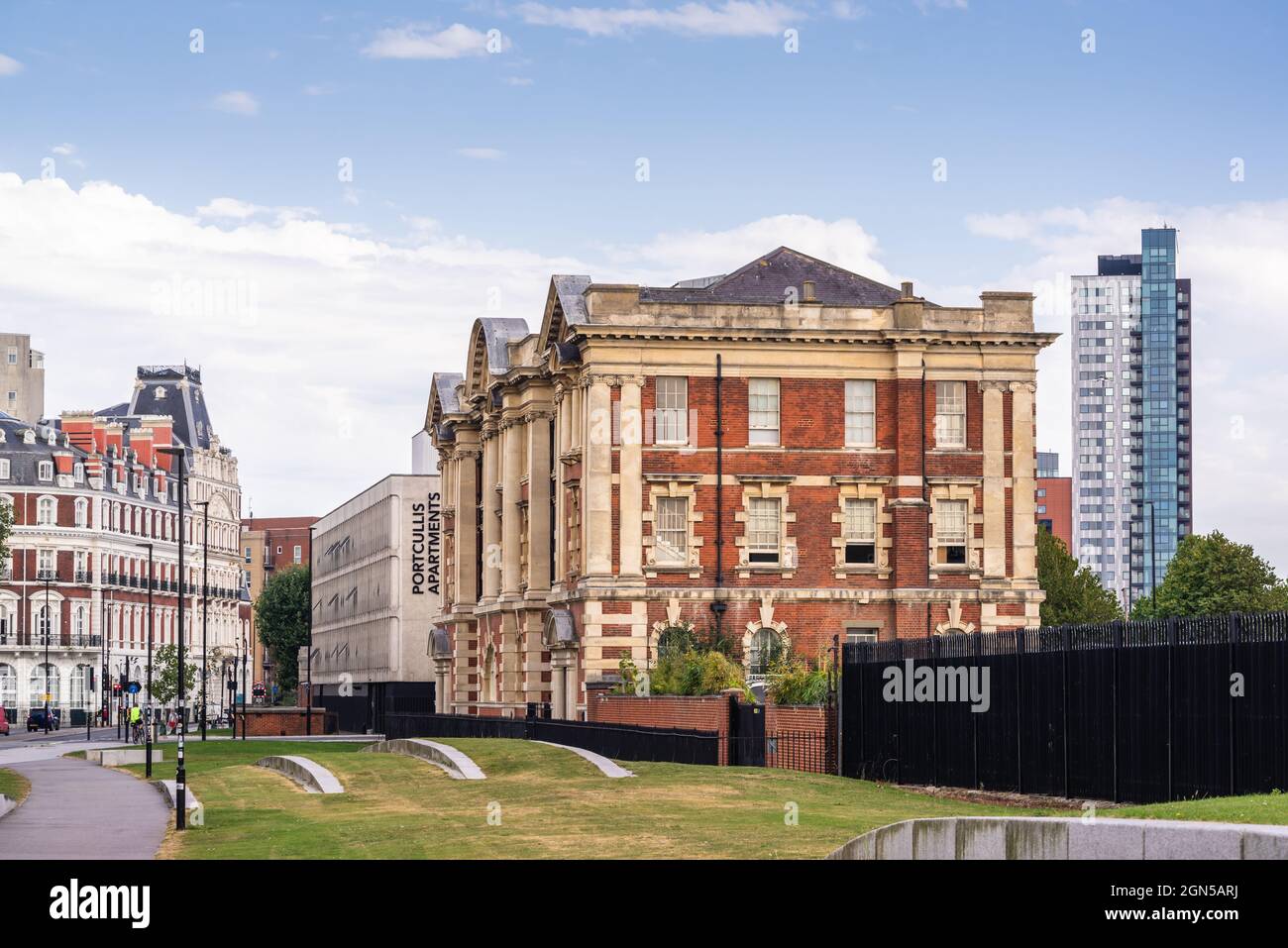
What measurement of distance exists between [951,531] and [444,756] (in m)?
24.5

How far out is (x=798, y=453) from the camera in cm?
6519

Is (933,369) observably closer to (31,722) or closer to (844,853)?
(844,853)

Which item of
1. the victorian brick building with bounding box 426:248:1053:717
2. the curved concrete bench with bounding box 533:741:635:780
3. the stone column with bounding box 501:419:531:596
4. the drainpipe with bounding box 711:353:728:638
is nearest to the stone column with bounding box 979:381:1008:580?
the victorian brick building with bounding box 426:248:1053:717

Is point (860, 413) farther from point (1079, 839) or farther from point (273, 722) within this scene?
point (1079, 839)

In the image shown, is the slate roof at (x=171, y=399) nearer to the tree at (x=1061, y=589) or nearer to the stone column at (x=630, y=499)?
the tree at (x=1061, y=589)

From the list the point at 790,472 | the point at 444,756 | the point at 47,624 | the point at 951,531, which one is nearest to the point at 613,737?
the point at 444,756

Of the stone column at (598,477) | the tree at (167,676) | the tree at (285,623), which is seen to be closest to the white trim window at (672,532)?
the stone column at (598,477)

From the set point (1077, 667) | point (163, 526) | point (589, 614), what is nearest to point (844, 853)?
point (1077, 667)

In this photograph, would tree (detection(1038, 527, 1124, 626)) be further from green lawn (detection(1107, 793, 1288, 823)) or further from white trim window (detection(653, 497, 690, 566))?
green lawn (detection(1107, 793, 1288, 823))

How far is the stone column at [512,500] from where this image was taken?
76.8m

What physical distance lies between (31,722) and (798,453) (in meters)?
72.0

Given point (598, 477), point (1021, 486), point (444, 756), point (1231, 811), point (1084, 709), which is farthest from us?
point (1021, 486)

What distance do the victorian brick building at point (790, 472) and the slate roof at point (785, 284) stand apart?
4.59ft

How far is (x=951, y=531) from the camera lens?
217ft
